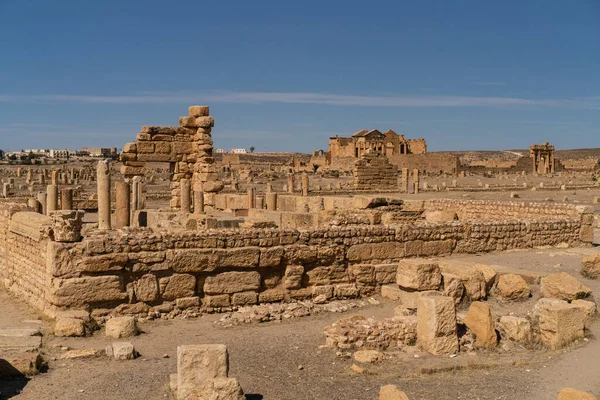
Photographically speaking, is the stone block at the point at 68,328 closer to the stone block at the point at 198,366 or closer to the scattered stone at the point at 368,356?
the stone block at the point at 198,366

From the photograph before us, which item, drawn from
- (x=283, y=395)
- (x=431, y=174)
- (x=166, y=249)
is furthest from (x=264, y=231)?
(x=431, y=174)

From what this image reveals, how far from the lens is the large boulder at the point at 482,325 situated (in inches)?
301

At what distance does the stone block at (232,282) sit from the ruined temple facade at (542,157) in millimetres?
67451

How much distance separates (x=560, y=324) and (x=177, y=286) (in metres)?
5.15

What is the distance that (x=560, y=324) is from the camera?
7.52m

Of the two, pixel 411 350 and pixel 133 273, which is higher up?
pixel 133 273

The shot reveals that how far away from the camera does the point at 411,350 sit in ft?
24.6

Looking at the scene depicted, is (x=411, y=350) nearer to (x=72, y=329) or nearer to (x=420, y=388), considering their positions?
(x=420, y=388)

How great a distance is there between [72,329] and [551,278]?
652cm

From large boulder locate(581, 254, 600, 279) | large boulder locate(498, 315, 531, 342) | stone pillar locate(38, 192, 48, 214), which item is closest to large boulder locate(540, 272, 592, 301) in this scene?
large boulder locate(498, 315, 531, 342)

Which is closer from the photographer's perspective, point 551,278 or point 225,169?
point 551,278

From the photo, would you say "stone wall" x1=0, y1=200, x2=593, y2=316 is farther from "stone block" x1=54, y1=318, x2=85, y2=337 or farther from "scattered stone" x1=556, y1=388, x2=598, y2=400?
"scattered stone" x1=556, y1=388, x2=598, y2=400

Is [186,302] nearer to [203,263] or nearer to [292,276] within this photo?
[203,263]

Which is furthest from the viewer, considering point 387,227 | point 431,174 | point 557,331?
point 431,174
